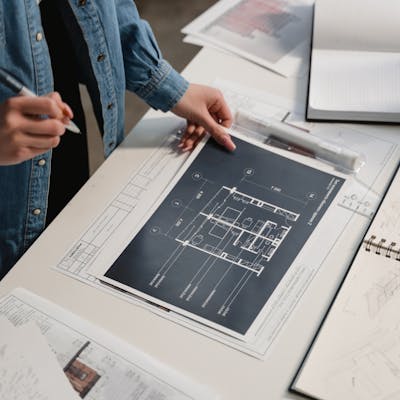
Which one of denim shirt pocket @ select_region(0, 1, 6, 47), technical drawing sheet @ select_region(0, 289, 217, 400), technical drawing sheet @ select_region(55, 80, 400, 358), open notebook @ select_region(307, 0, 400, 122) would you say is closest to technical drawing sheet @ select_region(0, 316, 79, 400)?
technical drawing sheet @ select_region(0, 289, 217, 400)

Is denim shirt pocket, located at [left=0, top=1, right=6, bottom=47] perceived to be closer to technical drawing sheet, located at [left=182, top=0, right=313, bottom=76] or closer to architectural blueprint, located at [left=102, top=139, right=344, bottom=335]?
architectural blueprint, located at [left=102, top=139, right=344, bottom=335]

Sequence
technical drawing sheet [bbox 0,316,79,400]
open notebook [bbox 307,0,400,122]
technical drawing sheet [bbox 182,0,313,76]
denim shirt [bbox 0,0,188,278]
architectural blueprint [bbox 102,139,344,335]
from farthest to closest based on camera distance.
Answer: technical drawing sheet [bbox 182,0,313,76] → open notebook [bbox 307,0,400,122] → denim shirt [bbox 0,0,188,278] → architectural blueprint [bbox 102,139,344,335] → technical drawing sheet [bbox 0,316,79,400]

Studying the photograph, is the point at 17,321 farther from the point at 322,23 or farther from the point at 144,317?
the point at 322,23

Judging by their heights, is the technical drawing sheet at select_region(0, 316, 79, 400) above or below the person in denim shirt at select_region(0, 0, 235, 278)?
below

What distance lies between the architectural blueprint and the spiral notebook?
0.29 feet

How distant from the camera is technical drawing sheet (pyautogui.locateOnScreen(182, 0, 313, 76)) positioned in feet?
4.50

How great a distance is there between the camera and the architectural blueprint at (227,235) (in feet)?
3.20

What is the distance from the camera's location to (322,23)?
137 centimetres

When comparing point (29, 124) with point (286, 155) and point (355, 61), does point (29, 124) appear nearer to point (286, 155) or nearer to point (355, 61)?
point (286, 155)

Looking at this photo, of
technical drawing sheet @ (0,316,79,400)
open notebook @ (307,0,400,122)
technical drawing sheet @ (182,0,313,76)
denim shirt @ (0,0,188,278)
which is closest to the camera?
technical drawing sheet @ (0,316,79,400)

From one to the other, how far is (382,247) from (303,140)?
0.78 ft

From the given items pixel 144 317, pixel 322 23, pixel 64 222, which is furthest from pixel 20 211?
pixel 322 23

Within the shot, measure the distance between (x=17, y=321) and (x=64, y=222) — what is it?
0.19 m

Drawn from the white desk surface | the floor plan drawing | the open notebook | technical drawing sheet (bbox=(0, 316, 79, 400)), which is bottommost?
technical drawing sheet (bbox=(0, 316, 79, 400))
